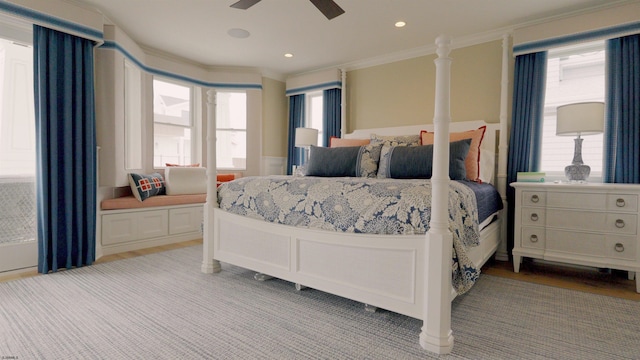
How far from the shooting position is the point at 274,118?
17.2ft

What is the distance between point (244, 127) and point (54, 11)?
2690 mm

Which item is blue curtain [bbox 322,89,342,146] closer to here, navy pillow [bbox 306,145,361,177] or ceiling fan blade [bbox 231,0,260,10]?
navy pillow [bbox 306,145,361,177]

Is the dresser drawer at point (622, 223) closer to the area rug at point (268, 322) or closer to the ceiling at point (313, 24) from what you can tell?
the area rug at point (268, 322)

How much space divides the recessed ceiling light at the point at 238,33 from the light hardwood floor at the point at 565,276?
8.53 ft

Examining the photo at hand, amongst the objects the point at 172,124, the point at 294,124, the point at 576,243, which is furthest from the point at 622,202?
the point at 172,124

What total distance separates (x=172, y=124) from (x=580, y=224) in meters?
4.77

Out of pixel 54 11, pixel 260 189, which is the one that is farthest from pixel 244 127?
pixel 260 189

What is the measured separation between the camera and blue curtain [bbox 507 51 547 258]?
3.20 metres

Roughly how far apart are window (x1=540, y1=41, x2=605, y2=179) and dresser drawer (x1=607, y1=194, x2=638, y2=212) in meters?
0.65

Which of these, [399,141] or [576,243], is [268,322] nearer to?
[399,141]

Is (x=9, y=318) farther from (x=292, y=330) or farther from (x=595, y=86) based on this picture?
(x=595, y=86)

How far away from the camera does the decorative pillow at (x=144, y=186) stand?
3.55m

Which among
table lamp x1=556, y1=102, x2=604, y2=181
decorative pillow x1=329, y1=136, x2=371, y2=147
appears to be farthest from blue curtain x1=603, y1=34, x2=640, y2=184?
decorative pillow x1=329, y1=136, x2=371, y2=147

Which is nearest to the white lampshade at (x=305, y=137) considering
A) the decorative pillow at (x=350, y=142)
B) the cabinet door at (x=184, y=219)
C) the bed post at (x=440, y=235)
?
the decorative pillow at (x=350, y=142)
